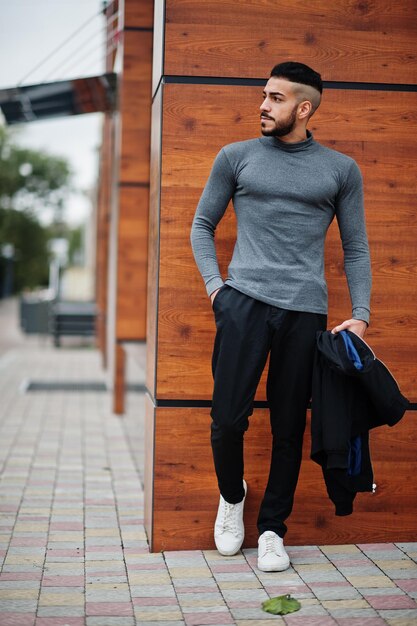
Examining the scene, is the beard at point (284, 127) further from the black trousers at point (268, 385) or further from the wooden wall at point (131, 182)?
the wooden wall at point (131, 182)

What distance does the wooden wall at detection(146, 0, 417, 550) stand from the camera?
171 inches

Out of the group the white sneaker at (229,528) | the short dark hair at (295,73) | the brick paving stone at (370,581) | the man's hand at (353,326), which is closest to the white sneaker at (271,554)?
the white sneaker at (229,528)

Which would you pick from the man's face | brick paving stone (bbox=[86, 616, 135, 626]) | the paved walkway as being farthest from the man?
brick paving stone (bbox=[86, 616, 135, 626])

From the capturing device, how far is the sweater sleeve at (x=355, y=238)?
405 centimetres

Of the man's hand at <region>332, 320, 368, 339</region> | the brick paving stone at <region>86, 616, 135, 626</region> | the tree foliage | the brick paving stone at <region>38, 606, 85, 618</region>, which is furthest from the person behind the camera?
the tree foliage

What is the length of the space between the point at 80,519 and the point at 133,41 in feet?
17.1

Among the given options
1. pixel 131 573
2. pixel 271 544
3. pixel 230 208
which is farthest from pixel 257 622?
pixel 230 208

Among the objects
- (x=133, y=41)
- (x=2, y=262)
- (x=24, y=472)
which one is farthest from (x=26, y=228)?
(x=24, y=472)

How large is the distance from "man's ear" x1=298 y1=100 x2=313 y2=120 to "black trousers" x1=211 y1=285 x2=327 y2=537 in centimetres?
76

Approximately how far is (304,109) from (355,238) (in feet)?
1.90

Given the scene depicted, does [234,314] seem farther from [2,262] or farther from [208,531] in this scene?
[2,262]

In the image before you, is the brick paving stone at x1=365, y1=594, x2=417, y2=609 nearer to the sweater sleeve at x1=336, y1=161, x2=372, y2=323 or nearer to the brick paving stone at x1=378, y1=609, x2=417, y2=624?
the brick paving stone at x1=378, y1=609, x2=417, y2=624

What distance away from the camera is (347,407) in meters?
3.92

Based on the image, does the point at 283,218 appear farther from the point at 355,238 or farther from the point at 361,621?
the point at 361,621
